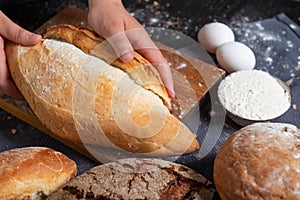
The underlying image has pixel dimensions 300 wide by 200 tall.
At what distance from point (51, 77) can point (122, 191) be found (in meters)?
0.50

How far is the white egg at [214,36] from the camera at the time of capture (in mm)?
2121

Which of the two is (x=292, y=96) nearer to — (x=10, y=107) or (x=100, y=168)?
(x=100, y=168)

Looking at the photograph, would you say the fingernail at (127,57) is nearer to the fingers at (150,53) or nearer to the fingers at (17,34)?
A: the fingers at (150,53)

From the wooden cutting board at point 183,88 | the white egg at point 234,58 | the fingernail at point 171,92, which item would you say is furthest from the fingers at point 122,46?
the white egg at point 234,58

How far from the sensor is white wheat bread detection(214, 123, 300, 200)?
129cm

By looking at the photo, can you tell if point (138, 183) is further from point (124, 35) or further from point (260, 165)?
point (124, 35)

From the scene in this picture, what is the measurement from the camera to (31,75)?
165 centimetres

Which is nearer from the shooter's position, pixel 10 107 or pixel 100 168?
pixel 100 168

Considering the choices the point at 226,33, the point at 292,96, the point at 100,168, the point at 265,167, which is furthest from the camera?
the point at 226,33

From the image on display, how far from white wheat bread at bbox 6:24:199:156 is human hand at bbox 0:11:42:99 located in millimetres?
102

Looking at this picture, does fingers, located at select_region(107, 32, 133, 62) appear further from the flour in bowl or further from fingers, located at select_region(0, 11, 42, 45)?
the flour in bowl

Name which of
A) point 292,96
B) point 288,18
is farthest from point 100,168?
point 288,18

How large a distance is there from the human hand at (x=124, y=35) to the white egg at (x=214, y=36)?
431 millimetres

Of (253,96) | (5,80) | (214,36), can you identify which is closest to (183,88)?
(253,96)
